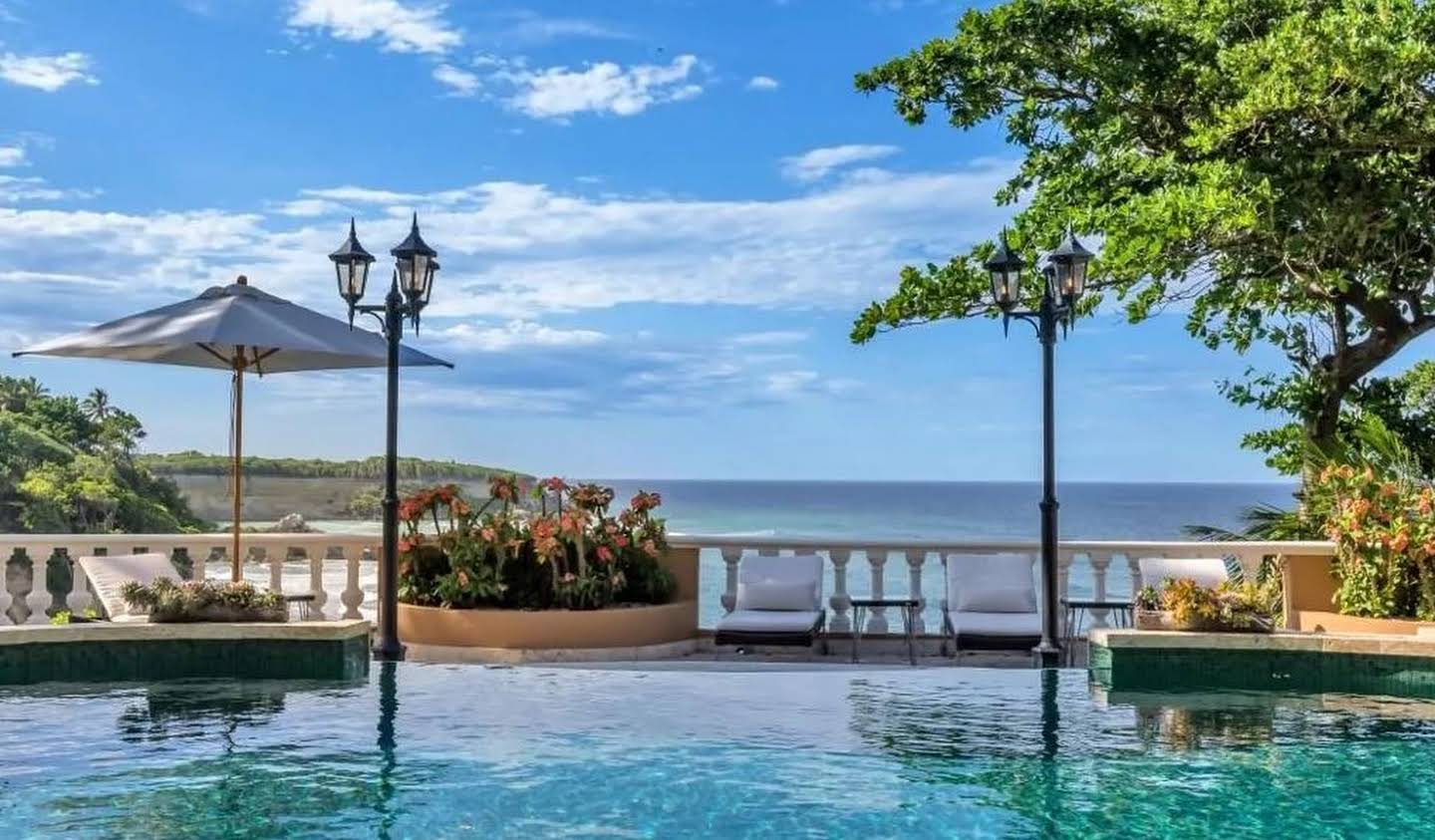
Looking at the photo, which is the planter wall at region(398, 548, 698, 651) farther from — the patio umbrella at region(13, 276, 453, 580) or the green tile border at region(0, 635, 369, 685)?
the patio umbrella at region(13, 276, 453, 580)

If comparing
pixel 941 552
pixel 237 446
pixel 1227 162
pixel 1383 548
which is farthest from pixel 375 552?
pixel 1227 162

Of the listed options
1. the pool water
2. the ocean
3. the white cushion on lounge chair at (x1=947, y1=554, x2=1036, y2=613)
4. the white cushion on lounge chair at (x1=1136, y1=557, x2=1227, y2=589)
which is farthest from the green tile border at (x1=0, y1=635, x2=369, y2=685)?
the ocean

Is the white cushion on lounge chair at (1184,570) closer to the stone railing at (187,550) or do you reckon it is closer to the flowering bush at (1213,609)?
the flowering bush at (1213,609)

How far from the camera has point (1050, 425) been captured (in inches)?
377

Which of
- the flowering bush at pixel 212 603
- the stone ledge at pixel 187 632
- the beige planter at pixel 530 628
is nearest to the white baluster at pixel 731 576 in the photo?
the beige planter at pixel 530 628

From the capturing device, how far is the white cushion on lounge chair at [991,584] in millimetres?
10422

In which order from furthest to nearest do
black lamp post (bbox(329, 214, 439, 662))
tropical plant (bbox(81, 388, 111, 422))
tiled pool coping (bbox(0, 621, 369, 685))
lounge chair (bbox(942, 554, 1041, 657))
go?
1. tropical plant (bbox(81, 388, 111, 422))
2. lounge chair (bbox(942, 554, 1041, 657))
3. black lamp post (bbox(329, 214, 439, 662))
4. tiled pool coping (bbox(0, 621, 369, 685))

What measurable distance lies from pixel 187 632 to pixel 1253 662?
267 inches

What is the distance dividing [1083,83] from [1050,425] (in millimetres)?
5422

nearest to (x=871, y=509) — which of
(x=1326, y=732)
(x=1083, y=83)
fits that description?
→ (x=1083, y=83)

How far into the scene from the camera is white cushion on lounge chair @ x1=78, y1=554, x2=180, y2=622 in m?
9.45

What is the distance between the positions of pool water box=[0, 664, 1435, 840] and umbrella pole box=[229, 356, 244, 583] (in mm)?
1658

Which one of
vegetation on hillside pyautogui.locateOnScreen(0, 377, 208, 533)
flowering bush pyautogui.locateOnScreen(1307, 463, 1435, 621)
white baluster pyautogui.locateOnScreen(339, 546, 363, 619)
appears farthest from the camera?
vegetation on hillside pyautogui.locateOnScreen(0, 377, 208, 533)

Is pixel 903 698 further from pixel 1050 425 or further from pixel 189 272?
pixel 189 272
